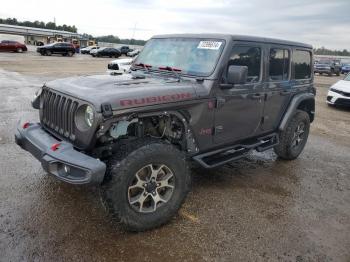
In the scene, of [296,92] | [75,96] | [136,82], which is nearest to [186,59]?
[136,82]

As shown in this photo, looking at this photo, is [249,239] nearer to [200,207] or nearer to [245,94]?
[200,207]

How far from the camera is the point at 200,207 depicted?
3.99 m

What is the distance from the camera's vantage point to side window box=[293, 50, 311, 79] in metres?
5.40

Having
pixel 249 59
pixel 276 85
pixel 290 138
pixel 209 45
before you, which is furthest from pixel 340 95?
pixel 209 45

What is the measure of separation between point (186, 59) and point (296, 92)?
228cm

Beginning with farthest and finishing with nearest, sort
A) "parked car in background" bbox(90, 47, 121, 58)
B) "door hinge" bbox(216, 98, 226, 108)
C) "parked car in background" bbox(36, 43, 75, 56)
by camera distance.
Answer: "parked car in background" bbox(90, 47, 121, 58), "parked car in background" bbox(36, 43, 75, 56), "door hinge" bbox(216, 98, 226, 108)

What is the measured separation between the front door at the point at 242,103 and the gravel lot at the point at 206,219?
800 mm

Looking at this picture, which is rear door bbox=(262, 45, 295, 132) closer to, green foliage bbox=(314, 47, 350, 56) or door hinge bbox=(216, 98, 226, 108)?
door hinge bbox=(216, 98, 226, 108)

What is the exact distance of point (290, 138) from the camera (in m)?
5.61

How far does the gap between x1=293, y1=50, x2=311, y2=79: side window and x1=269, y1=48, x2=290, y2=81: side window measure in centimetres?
30

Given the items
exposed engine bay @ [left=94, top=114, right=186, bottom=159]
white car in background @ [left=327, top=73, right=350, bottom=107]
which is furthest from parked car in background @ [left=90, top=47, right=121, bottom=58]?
exposed engine bay @ [left=94, top=114, right=186, bottom=159]

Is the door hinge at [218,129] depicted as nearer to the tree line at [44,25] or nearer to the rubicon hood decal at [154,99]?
the rubicon hood decal at [154,99]

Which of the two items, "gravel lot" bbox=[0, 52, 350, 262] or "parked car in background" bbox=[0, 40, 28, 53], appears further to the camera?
"parked car in background" bbox=[0, 40, 28, 53]

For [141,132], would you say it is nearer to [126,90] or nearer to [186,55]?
[126,90]
